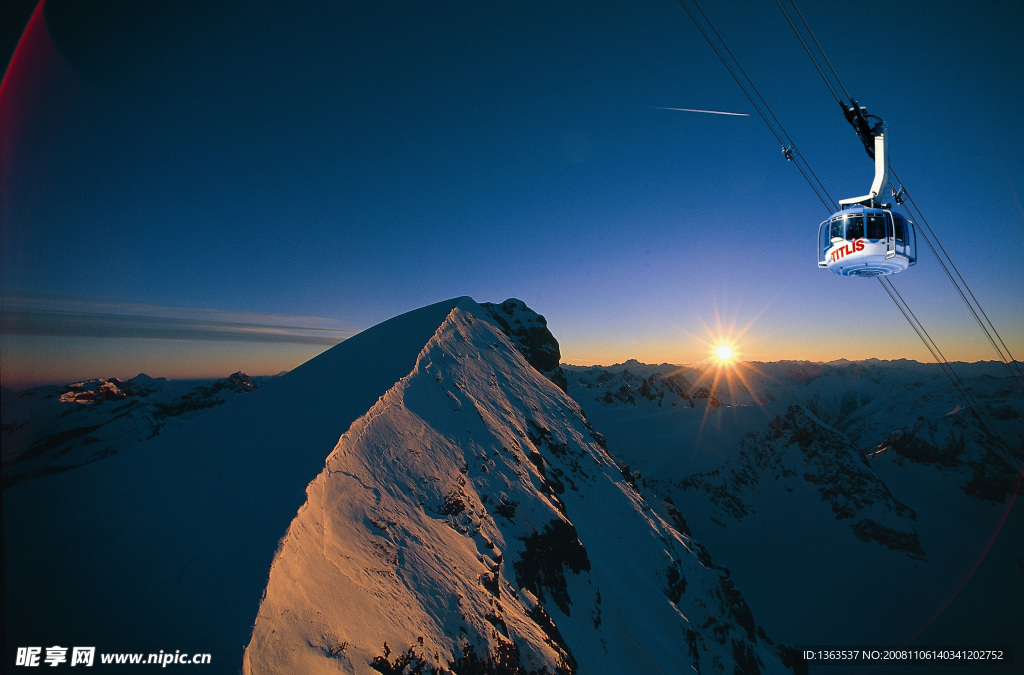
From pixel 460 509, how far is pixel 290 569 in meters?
9.31

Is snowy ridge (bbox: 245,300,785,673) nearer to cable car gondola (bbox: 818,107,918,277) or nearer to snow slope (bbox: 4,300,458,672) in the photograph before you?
snow slope (bbox: 4,300,458,672)

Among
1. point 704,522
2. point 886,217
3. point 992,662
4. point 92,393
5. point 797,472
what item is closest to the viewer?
point 886,217

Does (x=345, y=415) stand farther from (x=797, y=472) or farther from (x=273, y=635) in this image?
(x=797, y=472)

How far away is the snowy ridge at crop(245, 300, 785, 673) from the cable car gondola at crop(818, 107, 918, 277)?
18.0m

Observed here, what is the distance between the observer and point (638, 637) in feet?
78.8

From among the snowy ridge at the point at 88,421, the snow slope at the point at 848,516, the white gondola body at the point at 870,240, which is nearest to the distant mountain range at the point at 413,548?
the snow slope at the point at 848,516

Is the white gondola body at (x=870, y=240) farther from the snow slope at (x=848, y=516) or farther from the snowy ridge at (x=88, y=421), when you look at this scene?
the snowy ridge at (x=88, y=421)

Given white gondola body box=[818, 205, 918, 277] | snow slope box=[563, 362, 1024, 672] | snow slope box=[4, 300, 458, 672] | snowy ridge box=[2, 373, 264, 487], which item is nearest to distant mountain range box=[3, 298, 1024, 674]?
snow slope box=[4, 300, 458, 672]

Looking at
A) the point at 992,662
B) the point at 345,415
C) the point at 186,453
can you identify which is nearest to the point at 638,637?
the point at 345,415

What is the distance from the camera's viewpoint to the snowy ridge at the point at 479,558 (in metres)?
11.3

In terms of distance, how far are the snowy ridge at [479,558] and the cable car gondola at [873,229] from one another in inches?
709

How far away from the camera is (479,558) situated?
17594mm

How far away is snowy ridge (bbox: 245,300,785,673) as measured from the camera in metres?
11.3

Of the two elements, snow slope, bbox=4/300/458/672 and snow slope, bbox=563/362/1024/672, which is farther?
snow slope, bbox=563/362/1024/672
